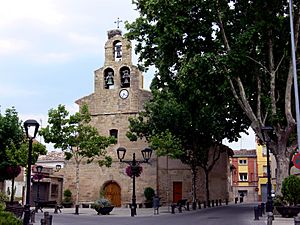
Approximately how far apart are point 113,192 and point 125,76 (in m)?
10.5

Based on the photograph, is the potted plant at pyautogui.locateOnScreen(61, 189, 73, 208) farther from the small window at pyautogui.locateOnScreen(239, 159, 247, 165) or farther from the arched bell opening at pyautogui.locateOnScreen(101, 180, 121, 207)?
the small window at pyautogui.locateOnScreen(239, 159, 247, 165)

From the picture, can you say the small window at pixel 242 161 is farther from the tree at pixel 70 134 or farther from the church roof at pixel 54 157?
the tree at pixel 70 134

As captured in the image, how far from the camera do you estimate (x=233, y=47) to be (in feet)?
62.5

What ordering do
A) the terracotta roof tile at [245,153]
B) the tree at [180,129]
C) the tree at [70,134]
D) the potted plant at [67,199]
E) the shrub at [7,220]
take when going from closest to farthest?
the shrub at [7,220]
the tree at [70,134]
the tree at [180,129]
the potted plant at [67,199]
the terracotta roof tile at [245,153]

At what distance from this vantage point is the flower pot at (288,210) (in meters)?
18.7

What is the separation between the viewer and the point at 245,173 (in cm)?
6588

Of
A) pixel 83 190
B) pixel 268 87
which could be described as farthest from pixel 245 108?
pixel 83 190

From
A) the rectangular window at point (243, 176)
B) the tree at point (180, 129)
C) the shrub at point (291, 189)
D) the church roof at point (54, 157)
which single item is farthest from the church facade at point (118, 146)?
the rectangular window at point (243, 176)

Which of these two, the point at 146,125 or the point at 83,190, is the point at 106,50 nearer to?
the point at 146,125

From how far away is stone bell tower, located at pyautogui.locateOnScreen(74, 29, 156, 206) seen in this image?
121 ft

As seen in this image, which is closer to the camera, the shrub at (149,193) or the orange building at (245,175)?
the shrub at (149,193)

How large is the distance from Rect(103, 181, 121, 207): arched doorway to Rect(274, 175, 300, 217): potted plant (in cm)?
1975

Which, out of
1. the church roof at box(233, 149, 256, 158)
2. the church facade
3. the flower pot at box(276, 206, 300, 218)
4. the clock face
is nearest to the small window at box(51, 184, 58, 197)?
the church facade

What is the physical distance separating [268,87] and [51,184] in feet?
78.9
